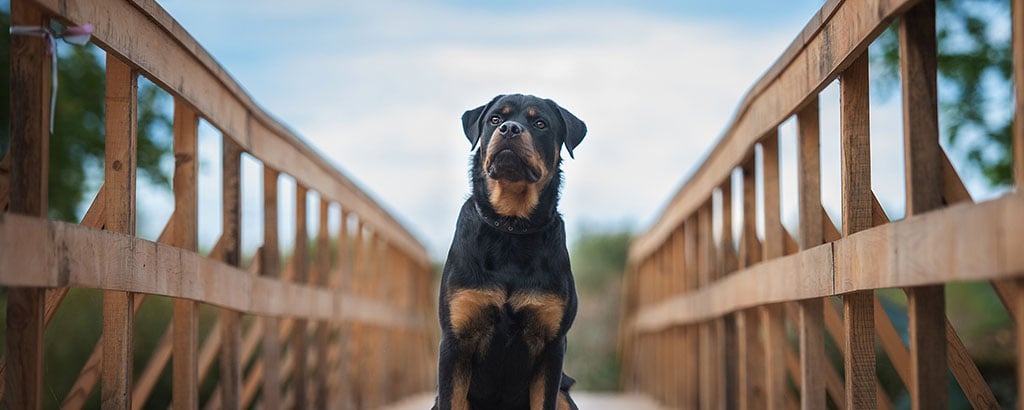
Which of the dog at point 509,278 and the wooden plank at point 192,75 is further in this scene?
the dog at point 509,278

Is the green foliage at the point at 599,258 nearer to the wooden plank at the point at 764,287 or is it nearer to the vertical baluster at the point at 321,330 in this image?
the wooden plank at the point at 764,287

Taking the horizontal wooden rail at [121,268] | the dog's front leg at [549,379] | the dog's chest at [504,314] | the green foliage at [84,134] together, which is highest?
the green foliage at [84,134]


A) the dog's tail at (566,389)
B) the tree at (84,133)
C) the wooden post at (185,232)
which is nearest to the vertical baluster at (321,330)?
the dog's tail at (566,389)

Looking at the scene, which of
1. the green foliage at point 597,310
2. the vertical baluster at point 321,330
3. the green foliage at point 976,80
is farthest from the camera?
the green foliage at point 597,310

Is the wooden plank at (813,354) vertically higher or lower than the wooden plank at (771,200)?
lower

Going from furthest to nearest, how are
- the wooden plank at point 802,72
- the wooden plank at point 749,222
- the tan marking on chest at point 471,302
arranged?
the wooden plank at point 749,222
the tan marking on chest at point 471,302
the wooden plank at point 802,72

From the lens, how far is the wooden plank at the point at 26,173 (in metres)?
2.57

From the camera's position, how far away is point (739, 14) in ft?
40.2

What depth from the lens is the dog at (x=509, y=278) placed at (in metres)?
3.70

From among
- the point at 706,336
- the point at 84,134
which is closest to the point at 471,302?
the point at 706,336

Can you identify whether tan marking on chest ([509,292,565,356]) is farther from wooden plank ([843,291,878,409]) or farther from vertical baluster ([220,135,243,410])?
vertical baluster ([220,135,243,410])

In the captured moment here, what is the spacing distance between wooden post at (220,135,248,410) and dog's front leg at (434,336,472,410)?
1108 millimetres

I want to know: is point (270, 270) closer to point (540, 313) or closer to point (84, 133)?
point (540, 313)

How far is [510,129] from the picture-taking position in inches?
145
